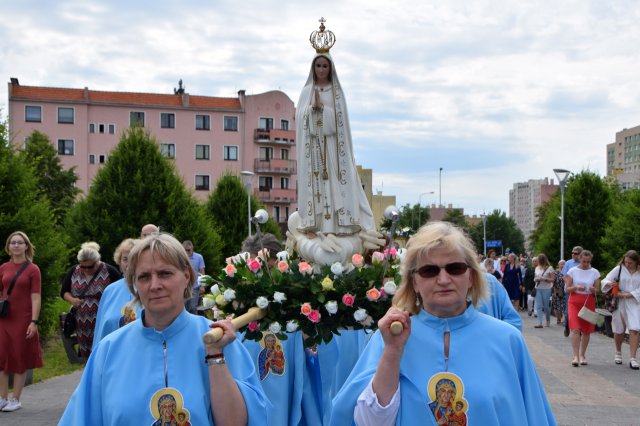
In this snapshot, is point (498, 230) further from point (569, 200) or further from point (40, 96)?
point (569, 200)

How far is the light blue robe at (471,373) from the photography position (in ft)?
11.1

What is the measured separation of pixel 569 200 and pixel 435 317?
105 ft

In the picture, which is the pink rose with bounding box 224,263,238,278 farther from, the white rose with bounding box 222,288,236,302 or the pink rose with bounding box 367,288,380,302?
the pink rose with bounding box 367,288,380,302

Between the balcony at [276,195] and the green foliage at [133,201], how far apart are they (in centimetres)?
4570

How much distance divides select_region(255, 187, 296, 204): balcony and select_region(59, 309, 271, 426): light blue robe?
6872 centimetres

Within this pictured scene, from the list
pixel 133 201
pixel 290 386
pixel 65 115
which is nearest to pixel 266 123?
pixel 65 115

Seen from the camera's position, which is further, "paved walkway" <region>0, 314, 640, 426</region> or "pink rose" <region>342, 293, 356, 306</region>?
"paved walkway" <region>0, 314, 640, 426</region>

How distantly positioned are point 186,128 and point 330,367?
65219 mm

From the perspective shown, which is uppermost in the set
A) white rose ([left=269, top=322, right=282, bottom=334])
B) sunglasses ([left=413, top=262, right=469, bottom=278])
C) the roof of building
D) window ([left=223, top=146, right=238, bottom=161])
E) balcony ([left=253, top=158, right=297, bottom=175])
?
the roof of building

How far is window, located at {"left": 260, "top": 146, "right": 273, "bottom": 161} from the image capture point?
239ft

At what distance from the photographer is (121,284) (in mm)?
7367

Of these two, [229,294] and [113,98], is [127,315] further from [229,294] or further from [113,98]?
[113,98]

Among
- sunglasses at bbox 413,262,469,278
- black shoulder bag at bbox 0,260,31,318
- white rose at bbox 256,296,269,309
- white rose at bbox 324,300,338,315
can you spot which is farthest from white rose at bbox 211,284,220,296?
black shoulder bag at bbox 0,260,31,318

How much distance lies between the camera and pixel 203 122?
231ft
